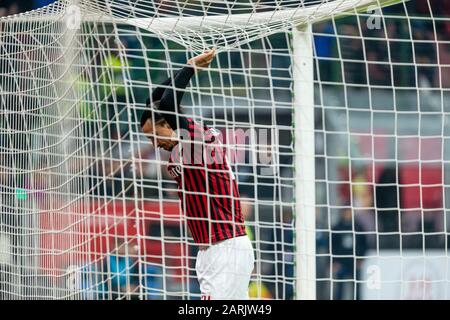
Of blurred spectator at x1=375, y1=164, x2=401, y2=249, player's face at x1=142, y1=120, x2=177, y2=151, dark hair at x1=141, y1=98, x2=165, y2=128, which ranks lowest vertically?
blurred spectator at x1=375, y1=164, x2=401, y2=249

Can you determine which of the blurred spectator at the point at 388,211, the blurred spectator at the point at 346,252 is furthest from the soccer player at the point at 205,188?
the blurred spectator at the point at 388,211

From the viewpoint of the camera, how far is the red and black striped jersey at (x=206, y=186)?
9.32ft

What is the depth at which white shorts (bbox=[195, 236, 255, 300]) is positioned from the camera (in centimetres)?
282

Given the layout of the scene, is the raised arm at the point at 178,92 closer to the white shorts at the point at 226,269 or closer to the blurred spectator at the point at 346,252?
the white shorts at the point at 226,269

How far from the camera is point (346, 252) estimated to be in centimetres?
493

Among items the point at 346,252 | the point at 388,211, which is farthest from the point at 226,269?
the point at 388,211

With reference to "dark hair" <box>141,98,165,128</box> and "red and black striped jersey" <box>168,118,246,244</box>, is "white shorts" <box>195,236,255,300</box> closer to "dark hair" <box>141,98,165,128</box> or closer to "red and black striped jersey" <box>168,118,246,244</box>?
"red and black striped jersey" <box>168,118,246,244</box>

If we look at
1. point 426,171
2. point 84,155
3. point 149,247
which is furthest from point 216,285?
point 426,171

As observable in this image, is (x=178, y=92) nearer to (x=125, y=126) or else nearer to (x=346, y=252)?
(x=125, y=126)

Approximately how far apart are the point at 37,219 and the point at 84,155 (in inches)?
15.4

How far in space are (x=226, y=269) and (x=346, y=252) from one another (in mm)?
2231

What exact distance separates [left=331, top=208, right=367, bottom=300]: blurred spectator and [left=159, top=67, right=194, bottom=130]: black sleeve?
81.6 inches

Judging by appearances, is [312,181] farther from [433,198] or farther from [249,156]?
[433,198]

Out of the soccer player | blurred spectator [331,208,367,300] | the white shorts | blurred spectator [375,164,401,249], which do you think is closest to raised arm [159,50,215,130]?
the soccer player
